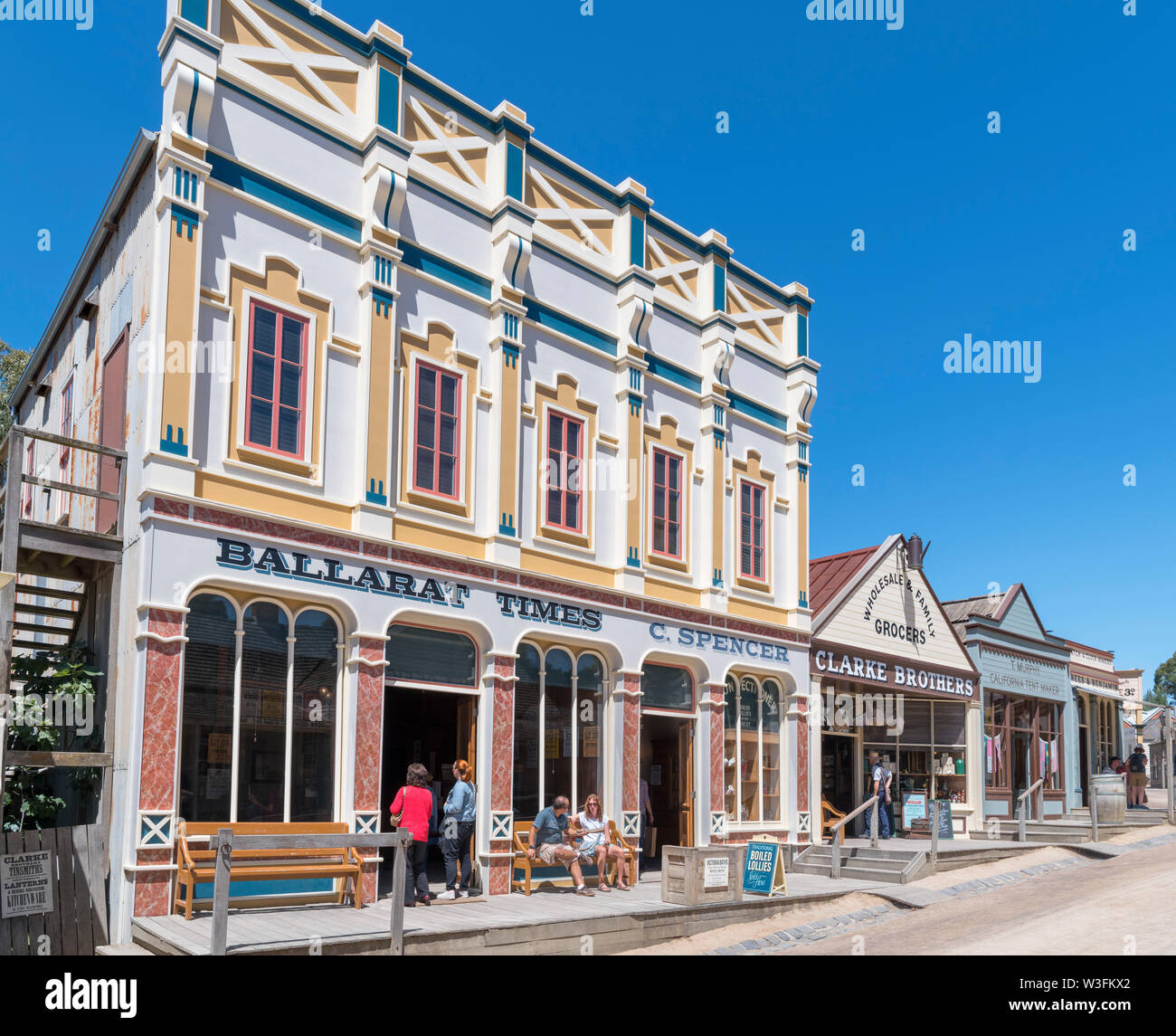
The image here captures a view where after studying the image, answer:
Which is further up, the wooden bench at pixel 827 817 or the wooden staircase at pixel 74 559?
the wooden staircase at pixel 74 559

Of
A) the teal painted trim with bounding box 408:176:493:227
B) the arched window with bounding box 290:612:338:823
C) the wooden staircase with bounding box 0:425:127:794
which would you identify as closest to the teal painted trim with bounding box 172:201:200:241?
the wooden staircase with bounding box 0:425:127:794

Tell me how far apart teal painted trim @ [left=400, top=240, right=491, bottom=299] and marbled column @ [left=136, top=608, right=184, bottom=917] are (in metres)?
6.01

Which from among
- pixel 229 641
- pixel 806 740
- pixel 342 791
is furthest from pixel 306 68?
pixel 806 740

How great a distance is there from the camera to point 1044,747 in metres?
31.1

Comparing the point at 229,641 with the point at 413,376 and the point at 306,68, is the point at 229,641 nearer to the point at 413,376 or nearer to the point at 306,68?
the point at 413,376

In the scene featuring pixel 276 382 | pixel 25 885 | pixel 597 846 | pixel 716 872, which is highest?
pixel 276 382

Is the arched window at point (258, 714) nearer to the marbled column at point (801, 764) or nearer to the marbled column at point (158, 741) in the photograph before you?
the marbled column at point (158, 741)

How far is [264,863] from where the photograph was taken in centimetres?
1280

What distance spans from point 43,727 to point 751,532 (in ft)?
41.4

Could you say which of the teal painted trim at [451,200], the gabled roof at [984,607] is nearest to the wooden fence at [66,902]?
the teal painted trim at [451,200]

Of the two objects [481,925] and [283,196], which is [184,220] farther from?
[481,925]

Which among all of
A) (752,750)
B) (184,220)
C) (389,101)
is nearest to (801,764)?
(752,750)

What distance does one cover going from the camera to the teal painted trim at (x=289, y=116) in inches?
552

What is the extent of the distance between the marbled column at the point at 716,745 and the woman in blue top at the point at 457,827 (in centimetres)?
589
